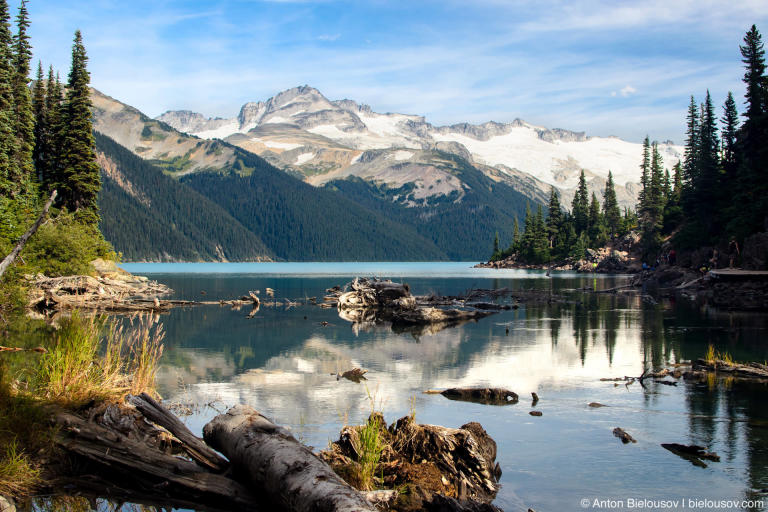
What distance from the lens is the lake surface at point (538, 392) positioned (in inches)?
474

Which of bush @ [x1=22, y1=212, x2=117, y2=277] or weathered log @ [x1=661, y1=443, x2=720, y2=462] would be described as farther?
bush @ [x1=22, y1=212, x2=117, y2=277]

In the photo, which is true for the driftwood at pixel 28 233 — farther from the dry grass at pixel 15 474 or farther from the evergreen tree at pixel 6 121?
the evergreen tree at pixel 6 121

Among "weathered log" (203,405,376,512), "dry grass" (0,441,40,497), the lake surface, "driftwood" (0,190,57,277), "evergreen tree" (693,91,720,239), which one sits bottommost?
the lake surface

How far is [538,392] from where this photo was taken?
20.3m

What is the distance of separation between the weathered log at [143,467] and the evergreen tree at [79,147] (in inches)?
2599

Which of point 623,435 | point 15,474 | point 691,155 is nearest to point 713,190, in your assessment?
point 691,155

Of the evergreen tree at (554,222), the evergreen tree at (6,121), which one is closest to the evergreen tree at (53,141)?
the evergreen tree at (6,121)

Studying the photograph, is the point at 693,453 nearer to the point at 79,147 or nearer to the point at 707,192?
the point at 79,147

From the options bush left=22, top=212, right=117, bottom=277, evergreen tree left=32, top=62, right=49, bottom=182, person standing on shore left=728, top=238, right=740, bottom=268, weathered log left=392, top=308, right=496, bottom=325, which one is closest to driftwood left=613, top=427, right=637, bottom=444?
weathered log left=392, top=308, right=496, bottom=325

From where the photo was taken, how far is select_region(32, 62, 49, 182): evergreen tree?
251ft

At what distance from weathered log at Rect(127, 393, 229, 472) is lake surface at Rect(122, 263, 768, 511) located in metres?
3.09

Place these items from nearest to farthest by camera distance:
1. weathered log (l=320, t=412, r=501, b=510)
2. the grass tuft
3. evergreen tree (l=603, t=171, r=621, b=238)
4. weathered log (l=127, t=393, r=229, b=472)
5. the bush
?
the grass tuft < weathered log (l=127, t=393, r=229, b=472) < weathered log (l=320, t=412, r=501, b=510) < the bush < evergreen tree (l=603, t=171, r=621, b=238)

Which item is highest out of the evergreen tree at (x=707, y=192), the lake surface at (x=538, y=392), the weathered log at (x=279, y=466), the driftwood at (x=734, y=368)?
the evergreen tree at (x=707, y=192)

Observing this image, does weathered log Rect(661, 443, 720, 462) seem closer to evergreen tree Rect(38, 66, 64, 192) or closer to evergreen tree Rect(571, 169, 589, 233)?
evergreen tree Rect(38, 66, 64, 192)
